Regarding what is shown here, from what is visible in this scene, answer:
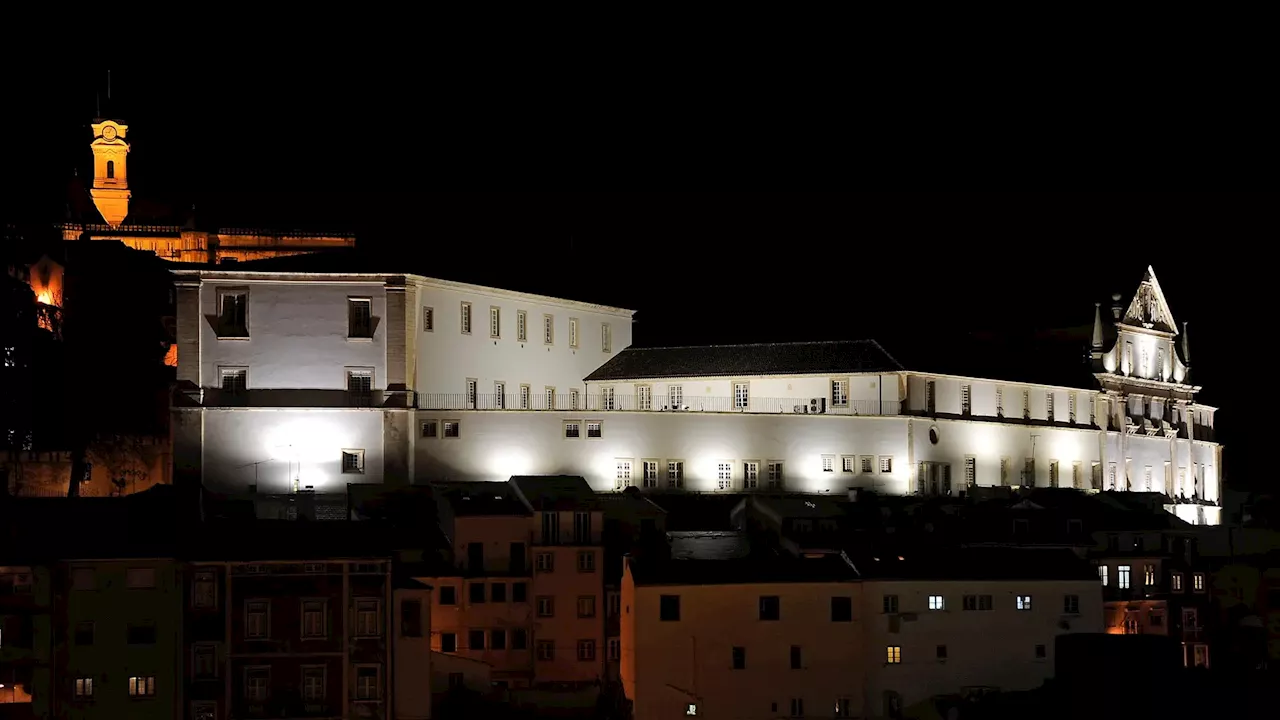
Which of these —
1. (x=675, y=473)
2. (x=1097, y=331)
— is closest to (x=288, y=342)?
(x=675, y=473)

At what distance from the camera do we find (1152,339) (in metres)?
93.4

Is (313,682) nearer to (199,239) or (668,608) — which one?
(668,608)

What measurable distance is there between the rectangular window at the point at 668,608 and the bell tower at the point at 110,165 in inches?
2056

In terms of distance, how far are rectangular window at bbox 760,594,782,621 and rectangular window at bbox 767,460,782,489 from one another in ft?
54.0

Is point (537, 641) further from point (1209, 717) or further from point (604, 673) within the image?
point (1209, 717)

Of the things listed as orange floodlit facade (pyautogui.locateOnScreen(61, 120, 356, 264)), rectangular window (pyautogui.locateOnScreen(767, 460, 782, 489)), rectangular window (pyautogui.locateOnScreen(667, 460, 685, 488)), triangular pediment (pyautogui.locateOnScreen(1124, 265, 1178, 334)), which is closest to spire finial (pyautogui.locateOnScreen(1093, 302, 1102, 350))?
triangular pediment (pyautogui.locateOnScreen(1124, 265, 1178, 334))

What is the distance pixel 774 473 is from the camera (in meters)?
67.8

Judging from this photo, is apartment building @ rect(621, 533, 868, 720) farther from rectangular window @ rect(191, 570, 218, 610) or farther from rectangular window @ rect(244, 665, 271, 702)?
rectangular window @ rect(191, 570, 218, 610)

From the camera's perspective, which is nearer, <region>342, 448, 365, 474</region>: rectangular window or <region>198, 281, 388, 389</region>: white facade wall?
<region>198, 281, 388, 389</region>: white facade wall

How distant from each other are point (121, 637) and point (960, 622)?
2455 centimetres

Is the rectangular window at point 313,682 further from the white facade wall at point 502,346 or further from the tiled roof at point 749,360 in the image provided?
the tiled roof at point 749,360

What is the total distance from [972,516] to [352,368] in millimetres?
23370

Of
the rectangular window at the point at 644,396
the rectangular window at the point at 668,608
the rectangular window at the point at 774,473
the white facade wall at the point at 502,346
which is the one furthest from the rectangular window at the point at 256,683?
the rectangular window at the point at 644,396

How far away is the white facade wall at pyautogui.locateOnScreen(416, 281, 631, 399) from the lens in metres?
64.1
